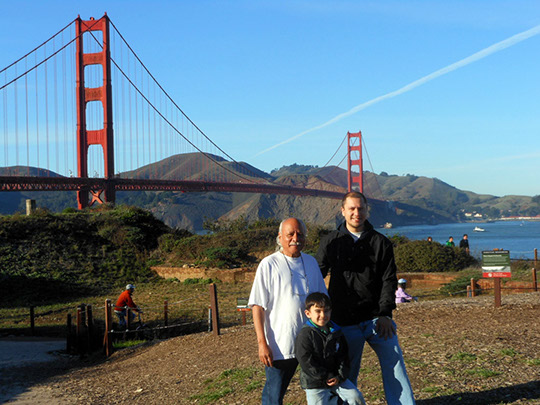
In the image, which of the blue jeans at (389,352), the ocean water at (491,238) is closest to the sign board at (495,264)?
the blue jeans at (389,352)

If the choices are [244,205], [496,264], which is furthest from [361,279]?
[244,205]

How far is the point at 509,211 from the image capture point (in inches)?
7549

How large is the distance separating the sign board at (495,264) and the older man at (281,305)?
25.1ft

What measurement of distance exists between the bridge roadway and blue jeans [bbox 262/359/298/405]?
2920cm

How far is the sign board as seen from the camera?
436 inches

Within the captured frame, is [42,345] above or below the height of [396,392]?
below

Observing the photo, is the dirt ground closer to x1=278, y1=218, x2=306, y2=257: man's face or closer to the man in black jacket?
the man in black jacket

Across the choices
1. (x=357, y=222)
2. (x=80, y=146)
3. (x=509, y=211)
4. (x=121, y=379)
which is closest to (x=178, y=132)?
(x=80, y=146)

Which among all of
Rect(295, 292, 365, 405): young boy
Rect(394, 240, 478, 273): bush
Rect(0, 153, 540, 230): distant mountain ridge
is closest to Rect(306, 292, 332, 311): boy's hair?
Rect(295, 292, 365, 405): young boy

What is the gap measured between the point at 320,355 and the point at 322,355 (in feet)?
0.05

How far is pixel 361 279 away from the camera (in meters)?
4.52

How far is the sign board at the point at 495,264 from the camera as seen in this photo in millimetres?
11086

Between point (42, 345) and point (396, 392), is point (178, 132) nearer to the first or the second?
point (42, 345)

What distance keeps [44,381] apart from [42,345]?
353 centimetres
